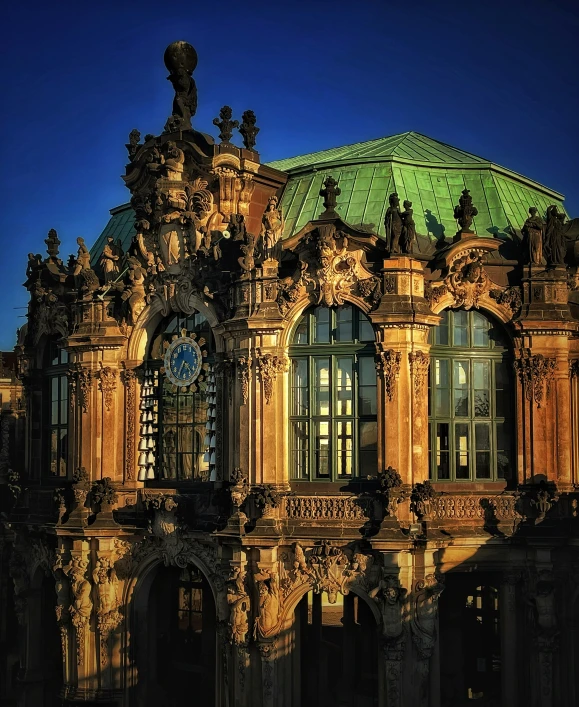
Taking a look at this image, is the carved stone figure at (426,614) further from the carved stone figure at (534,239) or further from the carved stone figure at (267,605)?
the carved stone figure at (534,239)

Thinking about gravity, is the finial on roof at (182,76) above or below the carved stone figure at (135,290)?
above

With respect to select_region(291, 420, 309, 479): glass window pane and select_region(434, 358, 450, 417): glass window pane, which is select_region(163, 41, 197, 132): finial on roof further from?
select_region(434, 358, 450, 417): glass window pane

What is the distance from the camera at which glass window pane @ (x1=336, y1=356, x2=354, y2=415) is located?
32.6m

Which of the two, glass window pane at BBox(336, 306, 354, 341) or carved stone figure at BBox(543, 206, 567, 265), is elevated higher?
carved stone figure at BBox(543, 206, 567, 265)

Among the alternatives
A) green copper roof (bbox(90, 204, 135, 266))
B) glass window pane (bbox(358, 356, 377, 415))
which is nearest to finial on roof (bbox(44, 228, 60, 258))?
green copper roof (bbox(90, 204, 135, 266))

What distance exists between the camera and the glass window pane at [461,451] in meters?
32.8

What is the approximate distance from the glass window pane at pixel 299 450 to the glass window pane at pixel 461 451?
4029 millimetres

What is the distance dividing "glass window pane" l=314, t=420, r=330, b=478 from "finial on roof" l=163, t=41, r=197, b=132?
10.7 meters

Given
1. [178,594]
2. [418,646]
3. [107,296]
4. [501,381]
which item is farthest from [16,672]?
[501,381]

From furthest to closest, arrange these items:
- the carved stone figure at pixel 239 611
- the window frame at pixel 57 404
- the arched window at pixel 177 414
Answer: the window frame at pixel 57 404, the arched window at pixel 177 414, the carved stone figure at pixel 239 611

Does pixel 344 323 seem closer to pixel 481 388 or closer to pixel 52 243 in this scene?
pixel 481 388

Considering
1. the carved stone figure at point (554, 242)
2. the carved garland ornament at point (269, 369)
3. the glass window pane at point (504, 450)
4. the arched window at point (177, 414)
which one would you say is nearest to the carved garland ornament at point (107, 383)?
the arched window at point (177, 414)

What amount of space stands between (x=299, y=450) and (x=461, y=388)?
468cm

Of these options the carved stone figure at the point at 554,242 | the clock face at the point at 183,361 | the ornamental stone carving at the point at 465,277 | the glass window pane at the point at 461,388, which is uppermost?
the carved stone figure at the point at 554,242
